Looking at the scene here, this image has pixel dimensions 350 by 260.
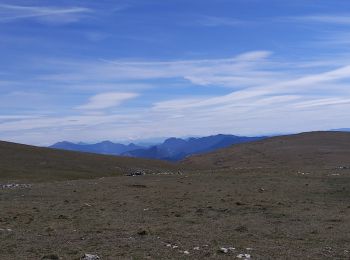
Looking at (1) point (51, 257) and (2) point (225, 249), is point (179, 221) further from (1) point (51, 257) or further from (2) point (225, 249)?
(1) point (51, 257)

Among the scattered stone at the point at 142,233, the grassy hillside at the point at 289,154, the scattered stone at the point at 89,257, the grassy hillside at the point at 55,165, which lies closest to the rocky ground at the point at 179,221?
the scattered stone at the point at 142,233

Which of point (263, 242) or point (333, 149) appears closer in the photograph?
point (263, 242)

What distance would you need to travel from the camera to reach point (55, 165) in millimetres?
61375

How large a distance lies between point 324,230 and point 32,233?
10.2 meters

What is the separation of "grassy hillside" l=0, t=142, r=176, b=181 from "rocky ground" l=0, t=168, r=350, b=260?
15.8m

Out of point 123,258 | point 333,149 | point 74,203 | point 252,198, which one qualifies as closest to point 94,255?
point 123,258

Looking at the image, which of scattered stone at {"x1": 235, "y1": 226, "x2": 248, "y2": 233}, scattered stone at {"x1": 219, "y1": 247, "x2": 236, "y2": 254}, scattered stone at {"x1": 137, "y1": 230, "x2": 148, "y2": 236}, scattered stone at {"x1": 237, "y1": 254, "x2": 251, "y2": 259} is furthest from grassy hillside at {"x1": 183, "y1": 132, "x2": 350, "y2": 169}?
scattered stone at {"x1": 237, "y1": 254, "x2": 251, "y2": 259}

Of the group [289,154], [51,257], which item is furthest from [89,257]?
[289,154]

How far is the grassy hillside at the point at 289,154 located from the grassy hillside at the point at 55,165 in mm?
13937

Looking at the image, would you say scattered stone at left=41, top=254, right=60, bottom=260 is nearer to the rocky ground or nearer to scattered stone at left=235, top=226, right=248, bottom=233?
the rocky ground

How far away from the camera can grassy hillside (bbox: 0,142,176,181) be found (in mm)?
52344

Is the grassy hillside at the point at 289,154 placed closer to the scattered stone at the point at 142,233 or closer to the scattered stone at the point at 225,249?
the scattered stone at the point at 142,233

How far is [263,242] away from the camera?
1617cm

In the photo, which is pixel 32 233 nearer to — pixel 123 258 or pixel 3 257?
pixel 3 257
